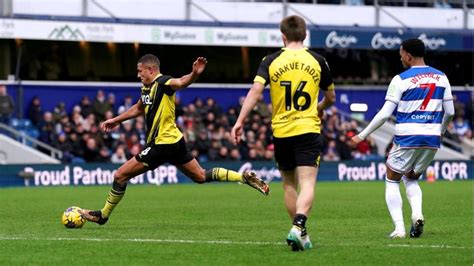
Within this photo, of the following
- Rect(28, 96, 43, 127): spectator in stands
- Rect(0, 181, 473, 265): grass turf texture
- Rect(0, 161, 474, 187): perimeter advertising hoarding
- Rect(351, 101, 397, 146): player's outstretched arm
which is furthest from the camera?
Result: Rect(28, 96, 43, 127): spectator in stands

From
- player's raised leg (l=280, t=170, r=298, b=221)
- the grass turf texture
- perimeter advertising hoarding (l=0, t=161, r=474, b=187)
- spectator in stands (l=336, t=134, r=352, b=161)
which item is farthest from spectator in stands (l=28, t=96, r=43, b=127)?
player's raised leg (l=280, t=170, r=298, b=221)

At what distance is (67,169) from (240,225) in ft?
52.6

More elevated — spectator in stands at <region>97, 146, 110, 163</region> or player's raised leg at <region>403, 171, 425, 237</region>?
player's raised leg at <region>403, 171, 425, 237</region>

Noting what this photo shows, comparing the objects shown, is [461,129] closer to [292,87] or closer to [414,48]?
[414,48]

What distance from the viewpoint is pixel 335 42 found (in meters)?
→ 39.1

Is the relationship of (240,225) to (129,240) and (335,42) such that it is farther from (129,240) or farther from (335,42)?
(335,42)

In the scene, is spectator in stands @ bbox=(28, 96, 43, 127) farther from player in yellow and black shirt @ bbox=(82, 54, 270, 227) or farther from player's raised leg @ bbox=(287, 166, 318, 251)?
player's raised leg @ bbox=(287, 166, 318, 251)

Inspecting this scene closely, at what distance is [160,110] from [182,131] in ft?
62.7

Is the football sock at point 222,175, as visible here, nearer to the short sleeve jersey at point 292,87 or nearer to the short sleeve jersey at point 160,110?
the short sleeve jersey at point 160,110

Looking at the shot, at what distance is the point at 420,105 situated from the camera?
13.0m

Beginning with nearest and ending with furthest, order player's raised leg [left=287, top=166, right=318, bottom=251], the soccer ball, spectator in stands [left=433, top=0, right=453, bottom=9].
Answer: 1. player's raised leg [left=287, top=166, right=318, bottom=251]
2. the soccer ball
3. spectator in stands [left=433, top=0, right=453, bottom=9]

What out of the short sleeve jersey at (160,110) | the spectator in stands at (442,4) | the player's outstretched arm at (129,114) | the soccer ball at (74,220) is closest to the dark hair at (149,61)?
the short sleeve jersey at (160,110)

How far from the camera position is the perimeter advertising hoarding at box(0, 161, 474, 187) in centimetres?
3028

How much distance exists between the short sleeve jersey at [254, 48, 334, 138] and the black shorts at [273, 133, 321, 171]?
2.2 inches
